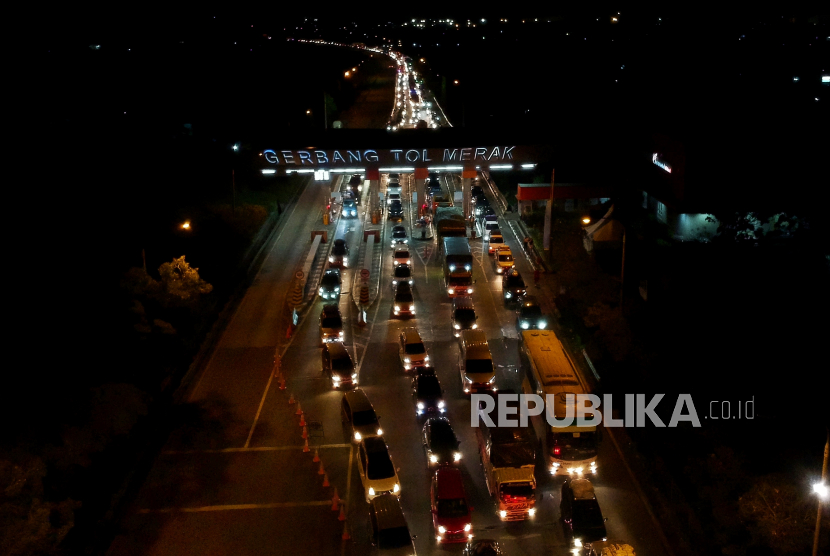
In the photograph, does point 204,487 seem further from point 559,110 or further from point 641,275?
point 559,110

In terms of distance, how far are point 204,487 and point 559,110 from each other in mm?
62398

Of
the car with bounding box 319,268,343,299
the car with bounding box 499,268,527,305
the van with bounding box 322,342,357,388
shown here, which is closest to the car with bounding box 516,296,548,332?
the car with bounding box 499,268,527,305

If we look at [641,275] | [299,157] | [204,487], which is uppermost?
[299,157]

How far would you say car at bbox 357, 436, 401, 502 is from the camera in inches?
709

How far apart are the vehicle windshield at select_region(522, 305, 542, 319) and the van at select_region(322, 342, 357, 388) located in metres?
6.89

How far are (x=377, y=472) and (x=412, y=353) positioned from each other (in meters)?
7.60

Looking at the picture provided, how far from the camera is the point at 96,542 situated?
53.8 feet

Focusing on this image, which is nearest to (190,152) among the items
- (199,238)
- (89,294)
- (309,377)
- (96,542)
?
(199,238)

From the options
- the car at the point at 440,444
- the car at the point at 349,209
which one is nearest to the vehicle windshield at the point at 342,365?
the car at the point at 440,444

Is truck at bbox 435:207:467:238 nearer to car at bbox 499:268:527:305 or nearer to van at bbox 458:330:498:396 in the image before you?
car at bbox 499:268:527:305

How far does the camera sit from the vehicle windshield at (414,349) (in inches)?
1004

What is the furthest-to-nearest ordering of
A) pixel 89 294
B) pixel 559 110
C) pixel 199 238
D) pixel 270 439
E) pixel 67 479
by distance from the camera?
pixel 559 110 → pixel 199 238 → pixel 89 294 → pixel 270 439 → pixel 67 479

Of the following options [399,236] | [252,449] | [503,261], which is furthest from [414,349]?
[399,236]

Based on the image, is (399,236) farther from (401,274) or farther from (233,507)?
(233,507)
